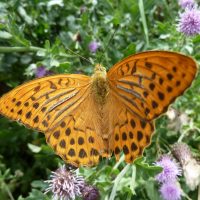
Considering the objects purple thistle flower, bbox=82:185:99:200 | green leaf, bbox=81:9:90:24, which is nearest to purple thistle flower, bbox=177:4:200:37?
green leaf, bbox=81:9:90:24

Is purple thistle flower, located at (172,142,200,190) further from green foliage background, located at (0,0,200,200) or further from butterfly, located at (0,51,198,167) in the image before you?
butterfly, located at (0,51,198,167)

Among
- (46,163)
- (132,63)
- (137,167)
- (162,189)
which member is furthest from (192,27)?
(46,163)

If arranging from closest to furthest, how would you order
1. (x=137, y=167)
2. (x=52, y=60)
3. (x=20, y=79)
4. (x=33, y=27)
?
(x=137, y=167), (x=52, y=60), (x=33, y=27), (x=20, y=79)

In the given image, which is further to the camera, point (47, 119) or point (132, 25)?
point (132, 25)

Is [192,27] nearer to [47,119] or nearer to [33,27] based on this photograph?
[47,119]

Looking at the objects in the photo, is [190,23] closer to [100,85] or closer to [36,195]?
[100,85]

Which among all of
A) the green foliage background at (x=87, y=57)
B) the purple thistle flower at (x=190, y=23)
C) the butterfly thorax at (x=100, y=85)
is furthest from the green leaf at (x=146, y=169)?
the purple thistle flower at (x=190, y=23)

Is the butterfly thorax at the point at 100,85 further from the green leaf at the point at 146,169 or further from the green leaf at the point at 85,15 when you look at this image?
the green leaf at the point at 85,15

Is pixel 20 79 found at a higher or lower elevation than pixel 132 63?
lower
